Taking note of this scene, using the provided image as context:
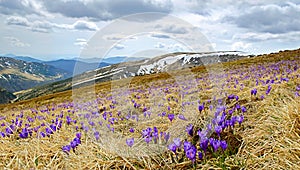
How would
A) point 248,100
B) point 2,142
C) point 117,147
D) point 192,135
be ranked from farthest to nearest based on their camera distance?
point 248,100 → point 2,142 → point 192,135 → point 117,147

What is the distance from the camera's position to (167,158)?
368 cm

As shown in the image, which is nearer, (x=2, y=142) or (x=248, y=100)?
(x=2, y=142)

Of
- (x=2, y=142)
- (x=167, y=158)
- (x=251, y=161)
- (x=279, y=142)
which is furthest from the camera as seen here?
(x=2, y=142)

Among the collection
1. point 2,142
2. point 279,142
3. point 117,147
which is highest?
point 279,142

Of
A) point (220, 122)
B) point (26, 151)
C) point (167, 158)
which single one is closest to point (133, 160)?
point (167, 158)

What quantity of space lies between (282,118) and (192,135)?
1336mm

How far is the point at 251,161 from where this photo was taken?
3.18 meters

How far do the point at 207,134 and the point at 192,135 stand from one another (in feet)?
1.16

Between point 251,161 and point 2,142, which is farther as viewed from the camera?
point 2,142

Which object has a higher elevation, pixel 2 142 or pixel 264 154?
pixel 264 154

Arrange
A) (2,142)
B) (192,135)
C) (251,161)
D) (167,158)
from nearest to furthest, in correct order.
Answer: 1. (251,161)
2. (167,158)
3. (192,135)
4. (2,142)

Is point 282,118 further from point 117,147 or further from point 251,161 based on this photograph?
point 117,147

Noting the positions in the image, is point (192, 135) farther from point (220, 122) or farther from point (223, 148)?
point (223, 148)

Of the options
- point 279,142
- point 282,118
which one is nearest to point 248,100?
point 282,118
